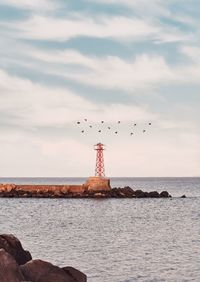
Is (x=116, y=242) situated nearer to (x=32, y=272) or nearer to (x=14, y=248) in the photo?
(x=14, y=248)

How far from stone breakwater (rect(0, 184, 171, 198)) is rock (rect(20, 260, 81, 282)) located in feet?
269

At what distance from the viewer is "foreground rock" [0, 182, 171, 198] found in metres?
107

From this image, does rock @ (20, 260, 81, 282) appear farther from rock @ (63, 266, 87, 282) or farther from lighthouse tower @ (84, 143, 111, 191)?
lighthouse tower @ (84, 143, 111, 191)

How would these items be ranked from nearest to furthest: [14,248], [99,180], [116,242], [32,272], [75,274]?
[32,272] → [75,274] → [14,248] → [116,242] → [99,180]

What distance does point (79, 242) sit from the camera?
43844mm

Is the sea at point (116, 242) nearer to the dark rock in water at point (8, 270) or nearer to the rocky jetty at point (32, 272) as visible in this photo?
the rocky jetty at point (32, 272)

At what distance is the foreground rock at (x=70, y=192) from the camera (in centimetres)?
10719

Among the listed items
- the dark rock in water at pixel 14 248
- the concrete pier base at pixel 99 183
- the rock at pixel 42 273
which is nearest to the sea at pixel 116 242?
the dark rock in water at pixel 14 248

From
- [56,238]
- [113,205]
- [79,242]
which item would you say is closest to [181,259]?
[79,242]

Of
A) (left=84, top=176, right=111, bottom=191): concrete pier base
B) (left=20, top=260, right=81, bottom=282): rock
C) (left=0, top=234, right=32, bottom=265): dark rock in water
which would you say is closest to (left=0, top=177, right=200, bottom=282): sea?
(left=0, top=234, right=32, bottom=265): dark rock in water

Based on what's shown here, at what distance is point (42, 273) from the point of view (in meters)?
22.2

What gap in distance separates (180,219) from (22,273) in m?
48.0

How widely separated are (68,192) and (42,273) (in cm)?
9025

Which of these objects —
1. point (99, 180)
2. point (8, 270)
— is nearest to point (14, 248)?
point (8, 270)
